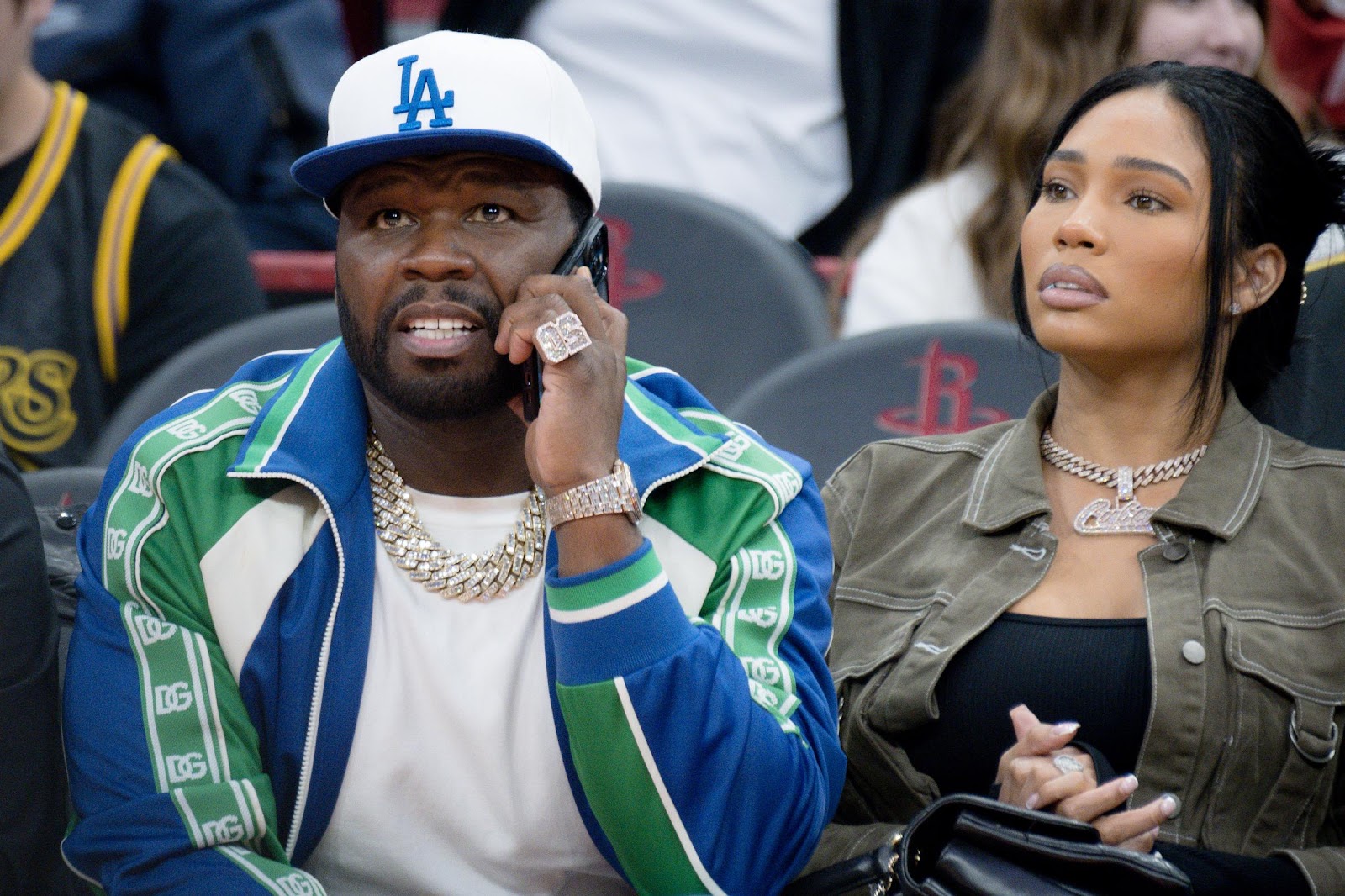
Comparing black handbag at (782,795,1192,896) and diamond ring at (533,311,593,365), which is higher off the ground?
diamond ring at (533,311,593,365)

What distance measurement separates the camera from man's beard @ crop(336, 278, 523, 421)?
206cm

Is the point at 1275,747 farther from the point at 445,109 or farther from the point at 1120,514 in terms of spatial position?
the point at 445,109

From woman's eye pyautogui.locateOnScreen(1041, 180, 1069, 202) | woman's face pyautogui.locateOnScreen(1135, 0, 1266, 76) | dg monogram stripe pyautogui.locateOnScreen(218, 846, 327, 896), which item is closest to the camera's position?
dg monogram stripe pyautogui.locateOnScreen(218, 846, 327, 896)

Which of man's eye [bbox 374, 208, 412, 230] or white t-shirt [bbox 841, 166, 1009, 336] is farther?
white t-shirt [bbox 841, 166, 1009, 336]

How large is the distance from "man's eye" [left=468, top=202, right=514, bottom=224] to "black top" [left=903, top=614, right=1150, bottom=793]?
78 cm

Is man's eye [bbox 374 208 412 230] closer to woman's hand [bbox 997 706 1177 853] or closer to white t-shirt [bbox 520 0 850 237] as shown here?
woman's hand [bbox 997 706 1177 853]

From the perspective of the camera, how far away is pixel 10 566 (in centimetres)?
201

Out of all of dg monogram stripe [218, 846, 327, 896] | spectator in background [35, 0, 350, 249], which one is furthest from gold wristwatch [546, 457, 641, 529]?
spectator in background [35, 0, 350, 249]

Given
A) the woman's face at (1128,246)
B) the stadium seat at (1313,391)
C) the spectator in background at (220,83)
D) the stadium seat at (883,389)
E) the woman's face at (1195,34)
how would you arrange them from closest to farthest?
the woman's face at (1128,246), the stadium seat at (1313,391), the stadium seat at (883,389), the woman's face at (1195,34), the spectator in background at (220,83)

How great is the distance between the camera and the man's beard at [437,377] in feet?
6.75

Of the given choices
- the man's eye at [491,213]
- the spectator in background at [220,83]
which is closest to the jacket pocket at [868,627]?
the man's eye at [491,213]

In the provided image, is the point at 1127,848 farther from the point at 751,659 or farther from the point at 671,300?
the point at 671,300

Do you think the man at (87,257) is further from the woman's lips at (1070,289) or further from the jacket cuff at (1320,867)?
the jacket cuff at (1320,867)

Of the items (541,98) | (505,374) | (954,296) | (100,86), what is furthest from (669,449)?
(100,86)
